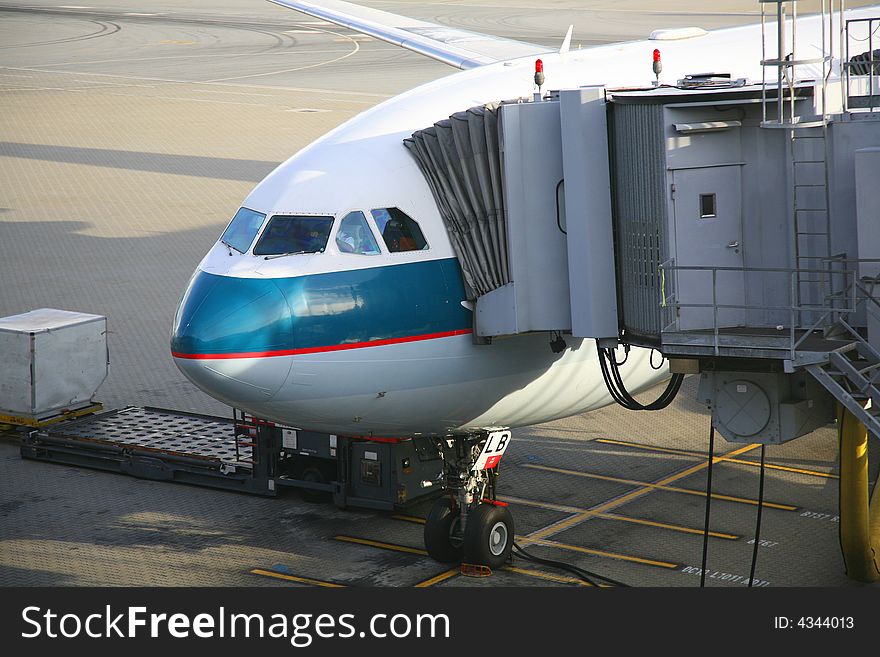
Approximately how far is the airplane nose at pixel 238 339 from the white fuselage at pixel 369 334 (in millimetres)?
16

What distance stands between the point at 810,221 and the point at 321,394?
565cm

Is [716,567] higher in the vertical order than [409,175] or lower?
lower

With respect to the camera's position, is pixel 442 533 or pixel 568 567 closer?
pixel 568 567

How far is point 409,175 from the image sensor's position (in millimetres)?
15180

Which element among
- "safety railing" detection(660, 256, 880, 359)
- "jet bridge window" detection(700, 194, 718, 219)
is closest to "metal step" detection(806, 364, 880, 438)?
"safety railing" detection(660, 256, 880, 359)

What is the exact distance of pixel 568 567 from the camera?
56.7ft

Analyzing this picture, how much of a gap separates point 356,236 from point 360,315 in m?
0.95

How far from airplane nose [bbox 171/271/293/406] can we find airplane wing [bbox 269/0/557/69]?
17851 millimetres

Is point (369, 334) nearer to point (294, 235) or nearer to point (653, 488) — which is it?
point (294, 235)

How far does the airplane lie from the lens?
14391mm

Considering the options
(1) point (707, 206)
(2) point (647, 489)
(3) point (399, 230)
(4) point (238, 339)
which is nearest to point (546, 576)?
(2) point (647, 489)

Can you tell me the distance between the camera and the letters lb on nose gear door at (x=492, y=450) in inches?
671
